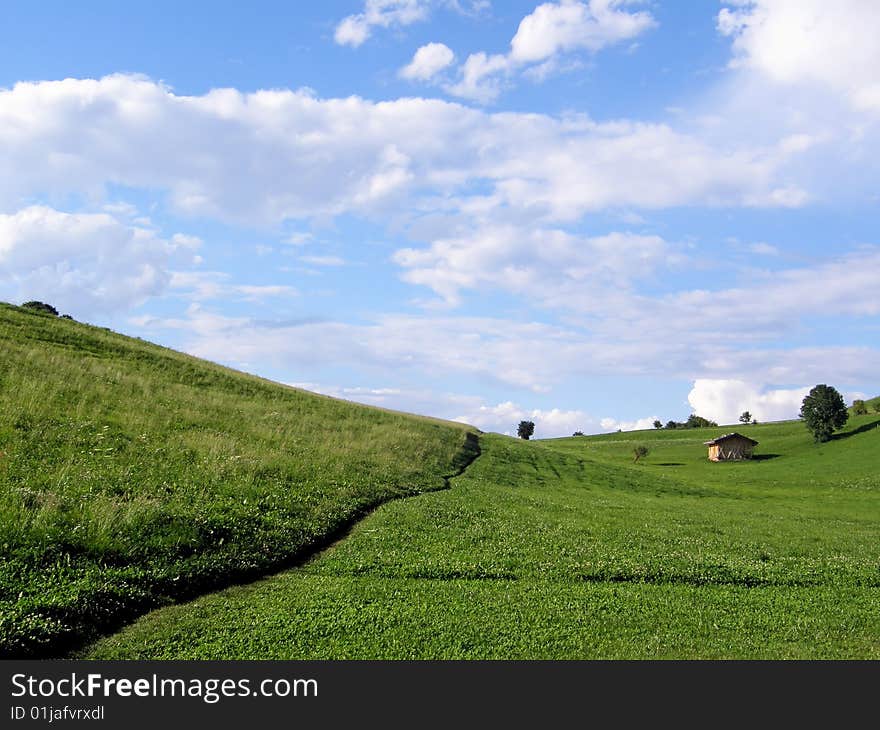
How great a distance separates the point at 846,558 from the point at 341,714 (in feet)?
69.6

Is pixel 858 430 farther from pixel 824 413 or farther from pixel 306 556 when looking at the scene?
pixel 306 556

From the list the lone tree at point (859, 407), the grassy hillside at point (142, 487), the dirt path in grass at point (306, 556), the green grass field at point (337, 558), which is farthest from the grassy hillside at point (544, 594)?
the lone tree at point (859, 407)

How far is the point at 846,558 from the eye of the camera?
23.1m

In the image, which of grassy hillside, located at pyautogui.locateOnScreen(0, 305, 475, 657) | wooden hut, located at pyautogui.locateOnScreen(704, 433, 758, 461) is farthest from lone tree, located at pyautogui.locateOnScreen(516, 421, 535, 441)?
grassy hillside, located at pyautogui.locateOnScreen(0, 305, 475, 657)

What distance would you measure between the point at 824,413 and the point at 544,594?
123 m

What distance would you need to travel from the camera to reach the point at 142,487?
21.7 m

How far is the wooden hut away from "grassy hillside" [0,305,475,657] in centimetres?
8765

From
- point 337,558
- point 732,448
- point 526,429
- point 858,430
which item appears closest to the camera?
point 337,558

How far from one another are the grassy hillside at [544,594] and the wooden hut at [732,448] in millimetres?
90805

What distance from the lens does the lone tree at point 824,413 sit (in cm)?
11688

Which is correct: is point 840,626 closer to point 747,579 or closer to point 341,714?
point 747,579

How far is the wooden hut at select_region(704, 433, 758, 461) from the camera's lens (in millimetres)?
118438

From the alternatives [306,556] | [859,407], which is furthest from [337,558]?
[859,407]

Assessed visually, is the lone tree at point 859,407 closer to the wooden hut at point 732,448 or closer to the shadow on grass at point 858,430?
the shadow on grass at point 858,430
